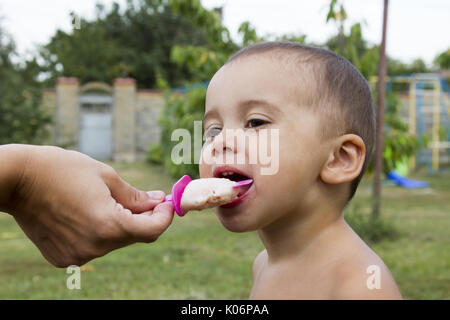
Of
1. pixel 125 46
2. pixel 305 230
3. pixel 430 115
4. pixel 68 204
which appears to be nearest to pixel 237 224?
pixel 305 230

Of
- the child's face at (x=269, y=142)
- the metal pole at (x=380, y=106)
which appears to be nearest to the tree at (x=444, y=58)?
the metal pole at (x=380, y=106)

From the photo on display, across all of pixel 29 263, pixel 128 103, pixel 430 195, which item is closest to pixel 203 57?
pixel 29 263

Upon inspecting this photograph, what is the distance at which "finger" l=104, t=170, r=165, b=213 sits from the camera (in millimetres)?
1693

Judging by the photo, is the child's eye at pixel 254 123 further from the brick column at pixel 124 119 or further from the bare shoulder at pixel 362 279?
the brick column at pixel 124 119

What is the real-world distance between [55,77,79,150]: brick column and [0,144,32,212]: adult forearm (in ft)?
52.6

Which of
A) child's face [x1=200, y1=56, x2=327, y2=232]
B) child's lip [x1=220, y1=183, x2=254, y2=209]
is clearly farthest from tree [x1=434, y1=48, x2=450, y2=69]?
child's lip [x1=220, y1=183, x2=254, y2=209]

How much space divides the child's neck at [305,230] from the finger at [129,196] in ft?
1.49

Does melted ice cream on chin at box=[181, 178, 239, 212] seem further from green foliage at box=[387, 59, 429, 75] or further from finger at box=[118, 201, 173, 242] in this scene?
green foliage at box=[387, 59, 429, 75]

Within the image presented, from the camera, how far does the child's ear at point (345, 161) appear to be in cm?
183

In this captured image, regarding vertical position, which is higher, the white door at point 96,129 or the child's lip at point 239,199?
the white door at point 96,129

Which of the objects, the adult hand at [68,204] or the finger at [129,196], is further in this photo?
the finger at [129,196]

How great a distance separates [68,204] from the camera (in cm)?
157

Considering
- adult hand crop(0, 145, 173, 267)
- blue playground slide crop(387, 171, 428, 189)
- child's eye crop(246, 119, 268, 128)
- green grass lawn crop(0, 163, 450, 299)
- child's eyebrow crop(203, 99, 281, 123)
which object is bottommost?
green grass lawn crop(0, 163, 450, 299)
